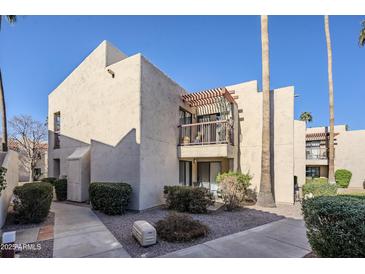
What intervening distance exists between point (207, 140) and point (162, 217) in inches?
215

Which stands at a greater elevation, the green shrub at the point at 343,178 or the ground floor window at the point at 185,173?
the ground floor window at the point at 185,173

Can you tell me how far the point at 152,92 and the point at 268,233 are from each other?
746 centimetres

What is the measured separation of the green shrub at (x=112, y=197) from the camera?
8.64 m

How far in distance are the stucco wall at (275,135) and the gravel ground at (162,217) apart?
3.22 m

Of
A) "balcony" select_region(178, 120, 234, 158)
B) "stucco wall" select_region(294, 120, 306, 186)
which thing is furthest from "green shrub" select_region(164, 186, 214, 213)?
"stucco wall" select_region(294, 120, 306, 186)

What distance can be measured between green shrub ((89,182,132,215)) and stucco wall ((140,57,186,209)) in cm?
69

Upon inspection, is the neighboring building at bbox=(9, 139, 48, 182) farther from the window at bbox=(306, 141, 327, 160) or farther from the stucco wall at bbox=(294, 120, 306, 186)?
the window at bbox=(306, 141, 327, 160)

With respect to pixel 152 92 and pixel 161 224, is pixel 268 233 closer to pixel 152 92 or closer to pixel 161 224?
pixel 161 224

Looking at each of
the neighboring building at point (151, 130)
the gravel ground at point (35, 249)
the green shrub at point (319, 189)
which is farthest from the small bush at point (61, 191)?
the green shrub at point (319, 189)

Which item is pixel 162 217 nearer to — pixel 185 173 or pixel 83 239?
pixel 83 239

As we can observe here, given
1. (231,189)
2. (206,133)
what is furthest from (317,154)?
(231,189)

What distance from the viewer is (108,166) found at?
1070cm

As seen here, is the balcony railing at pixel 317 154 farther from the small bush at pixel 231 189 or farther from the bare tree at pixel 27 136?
the bare tree at pixel 27 136
